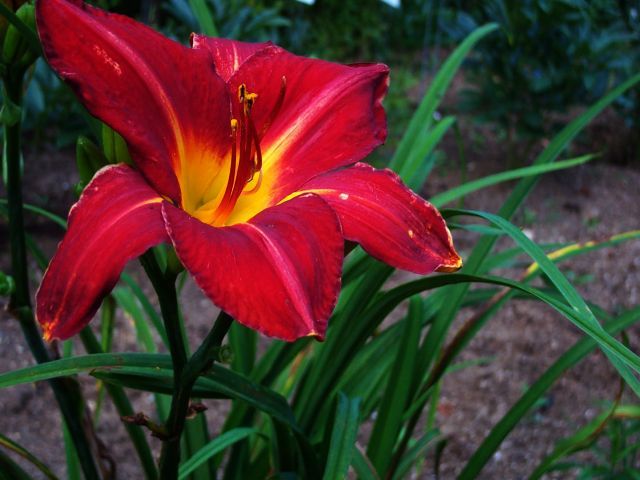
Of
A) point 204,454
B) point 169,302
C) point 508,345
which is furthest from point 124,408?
point 508,345

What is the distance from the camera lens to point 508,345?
1949 millimetres

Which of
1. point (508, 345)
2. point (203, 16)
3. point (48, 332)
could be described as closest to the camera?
point (48, 332)

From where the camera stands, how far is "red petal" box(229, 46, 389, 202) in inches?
26.3

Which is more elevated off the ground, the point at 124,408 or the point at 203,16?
the point at 203,16

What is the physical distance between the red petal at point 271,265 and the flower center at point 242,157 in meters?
0.08

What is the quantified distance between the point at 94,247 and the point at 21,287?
12.2 inches

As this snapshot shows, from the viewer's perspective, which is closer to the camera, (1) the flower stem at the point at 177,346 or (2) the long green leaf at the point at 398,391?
(1) the flower stem at the point at 177,346

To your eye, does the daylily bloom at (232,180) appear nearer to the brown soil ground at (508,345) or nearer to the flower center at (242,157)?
the flower center at (242,157)

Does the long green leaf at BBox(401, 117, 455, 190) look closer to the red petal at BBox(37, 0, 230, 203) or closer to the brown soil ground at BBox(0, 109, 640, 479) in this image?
the red petal at BBox(37, 0, 230, 203)

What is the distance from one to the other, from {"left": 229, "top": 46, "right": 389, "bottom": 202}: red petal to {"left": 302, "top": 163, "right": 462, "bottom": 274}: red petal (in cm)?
4

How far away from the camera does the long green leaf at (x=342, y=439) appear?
2.33 ft

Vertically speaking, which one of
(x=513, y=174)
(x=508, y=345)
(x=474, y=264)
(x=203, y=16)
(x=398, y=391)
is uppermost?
(x=203, y=16)

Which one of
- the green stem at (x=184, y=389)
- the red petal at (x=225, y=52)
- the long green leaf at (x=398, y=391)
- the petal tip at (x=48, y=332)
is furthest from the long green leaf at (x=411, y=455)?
the petal tip at (x=48, y=332)

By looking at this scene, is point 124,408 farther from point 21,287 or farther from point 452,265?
point 452,265
